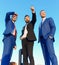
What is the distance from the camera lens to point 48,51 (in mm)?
5871

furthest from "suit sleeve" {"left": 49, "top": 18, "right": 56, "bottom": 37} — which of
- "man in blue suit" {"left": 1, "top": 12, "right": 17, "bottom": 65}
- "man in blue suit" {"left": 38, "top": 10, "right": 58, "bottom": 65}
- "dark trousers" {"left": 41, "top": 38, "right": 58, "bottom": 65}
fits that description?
"man in blue suit" {"left": 1, "top": 12, "right": 17, "bottom": 65}

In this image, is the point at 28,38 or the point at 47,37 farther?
the point at 28,38

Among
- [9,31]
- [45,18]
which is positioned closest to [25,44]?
[9,31]

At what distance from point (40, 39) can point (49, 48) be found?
47 centimetres

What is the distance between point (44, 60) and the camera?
6.06m

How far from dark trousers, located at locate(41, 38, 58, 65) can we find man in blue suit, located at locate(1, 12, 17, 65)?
0.91m

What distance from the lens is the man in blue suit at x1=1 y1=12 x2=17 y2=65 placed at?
586cm

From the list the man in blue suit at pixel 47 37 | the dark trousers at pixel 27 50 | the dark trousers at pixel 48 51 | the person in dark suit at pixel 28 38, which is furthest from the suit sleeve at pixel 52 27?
the dark trousers at pixel 27 50

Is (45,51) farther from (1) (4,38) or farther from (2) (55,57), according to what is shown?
(1) (4,38)

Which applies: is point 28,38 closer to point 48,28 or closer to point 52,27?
point 48,28

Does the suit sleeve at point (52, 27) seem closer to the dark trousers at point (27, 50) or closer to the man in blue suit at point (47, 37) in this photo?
the man in blue suit at point (47, 37)

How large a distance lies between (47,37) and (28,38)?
575 millimetres

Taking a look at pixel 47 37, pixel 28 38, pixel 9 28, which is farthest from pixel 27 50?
pixel 9 28

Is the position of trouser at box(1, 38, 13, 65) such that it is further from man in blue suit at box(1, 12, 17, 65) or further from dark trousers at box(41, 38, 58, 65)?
dark trousers at box(41, 38, 58, 65)
